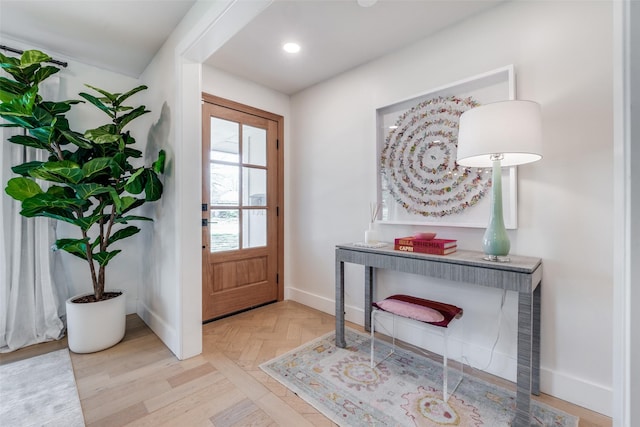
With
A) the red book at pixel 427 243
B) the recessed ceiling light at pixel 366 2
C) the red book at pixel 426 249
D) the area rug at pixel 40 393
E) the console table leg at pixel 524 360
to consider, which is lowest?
the area rug at pixel 40 393

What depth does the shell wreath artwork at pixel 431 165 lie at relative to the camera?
76.5 inches

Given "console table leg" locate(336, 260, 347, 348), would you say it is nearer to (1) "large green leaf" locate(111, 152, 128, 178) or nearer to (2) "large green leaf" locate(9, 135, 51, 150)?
(1) "large green leaf" locate(111, 152, 128, 178)

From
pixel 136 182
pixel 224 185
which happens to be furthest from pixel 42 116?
pixel 224 185

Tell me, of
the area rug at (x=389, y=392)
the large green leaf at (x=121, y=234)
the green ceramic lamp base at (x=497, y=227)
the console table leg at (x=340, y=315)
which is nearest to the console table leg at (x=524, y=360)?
the area rug at (x=389, y=392)

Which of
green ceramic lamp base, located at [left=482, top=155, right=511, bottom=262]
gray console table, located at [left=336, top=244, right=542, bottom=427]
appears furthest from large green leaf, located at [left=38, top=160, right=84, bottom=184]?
Answer: green ceramic lamp base, located at [left=482, top=155, right=511, bottom=262]

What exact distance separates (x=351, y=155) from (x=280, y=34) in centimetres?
113

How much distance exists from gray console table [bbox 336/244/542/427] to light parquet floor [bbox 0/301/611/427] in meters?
0.36

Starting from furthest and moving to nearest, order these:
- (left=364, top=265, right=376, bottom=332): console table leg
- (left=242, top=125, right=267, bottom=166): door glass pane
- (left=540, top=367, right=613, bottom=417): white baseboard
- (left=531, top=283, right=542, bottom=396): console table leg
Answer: (left=242, top=125, right=267, bottom=166): door glass pane → (left=364, top=265, right=376, bottom=332): console table leg → (left=531, top=283, right=542, bottom=396): console table leg → (left=540, top=367, right=613, bottom=417): white baseboard

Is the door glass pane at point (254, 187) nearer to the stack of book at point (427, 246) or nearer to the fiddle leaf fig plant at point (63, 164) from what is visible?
the fiddle leaf fig plant at point (63, 164)

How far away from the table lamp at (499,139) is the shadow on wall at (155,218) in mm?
2031

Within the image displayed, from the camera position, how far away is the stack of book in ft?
5.78

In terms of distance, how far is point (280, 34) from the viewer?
2.13 metres

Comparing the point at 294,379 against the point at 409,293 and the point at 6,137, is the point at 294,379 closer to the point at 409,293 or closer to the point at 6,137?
the point at 409,293

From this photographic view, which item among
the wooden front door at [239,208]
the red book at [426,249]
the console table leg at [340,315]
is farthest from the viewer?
the wooden front door at [239,208]
